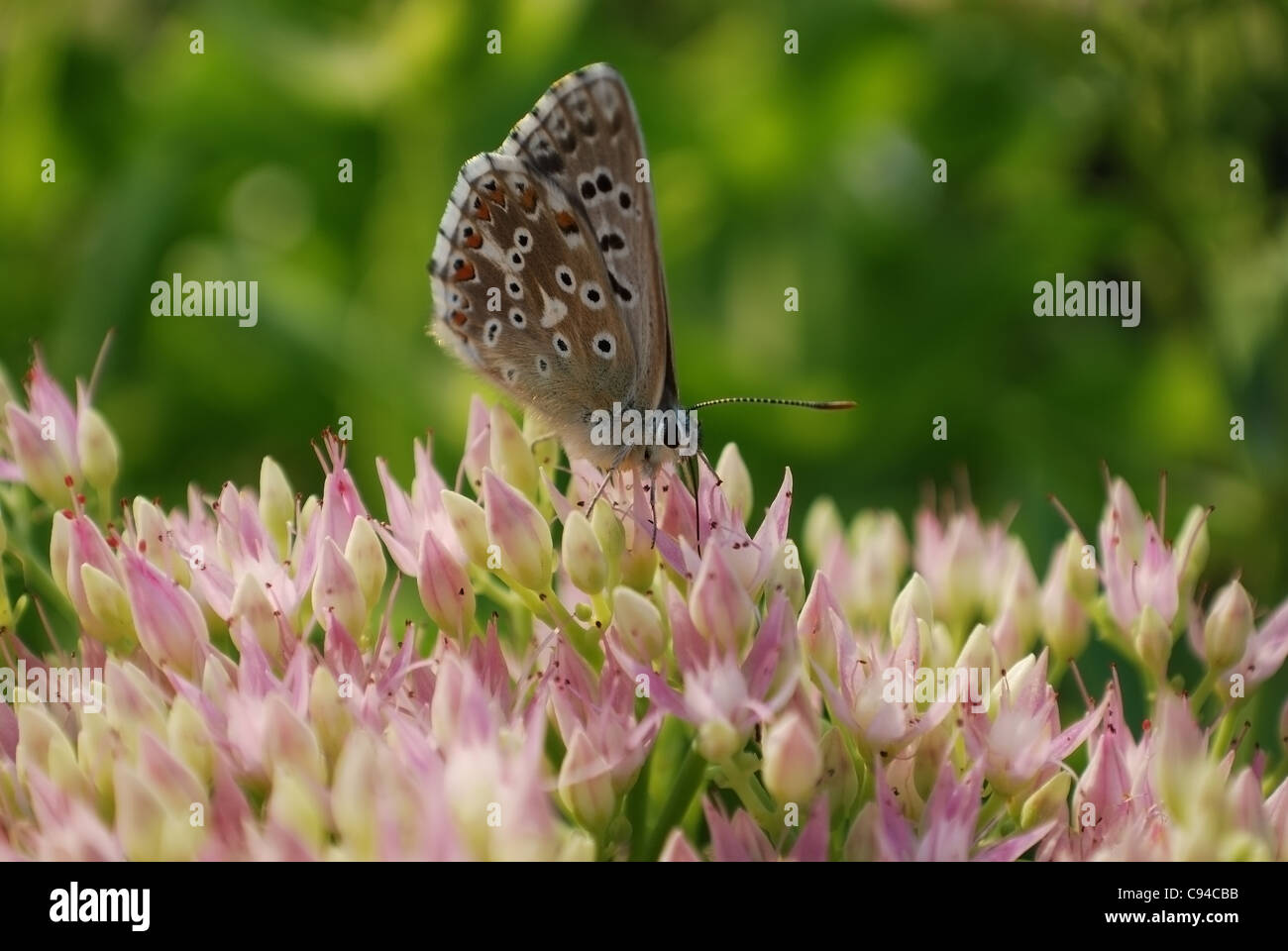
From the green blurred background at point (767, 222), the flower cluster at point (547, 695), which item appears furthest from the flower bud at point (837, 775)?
the green blurred background at point (767, 222)

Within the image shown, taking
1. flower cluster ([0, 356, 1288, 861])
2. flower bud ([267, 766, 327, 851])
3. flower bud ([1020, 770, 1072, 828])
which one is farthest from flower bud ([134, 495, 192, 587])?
flower bud ([1020, 770, 1072, 828])

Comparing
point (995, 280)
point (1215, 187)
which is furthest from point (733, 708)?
point (995, 280)

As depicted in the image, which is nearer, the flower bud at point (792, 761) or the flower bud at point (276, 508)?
the flower bud at point (792, 761)

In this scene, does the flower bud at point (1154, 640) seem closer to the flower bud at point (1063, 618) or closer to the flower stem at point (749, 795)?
the flower bud at point (1063, 618)

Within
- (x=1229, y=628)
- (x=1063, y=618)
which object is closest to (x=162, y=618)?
(x=1063, y=618)

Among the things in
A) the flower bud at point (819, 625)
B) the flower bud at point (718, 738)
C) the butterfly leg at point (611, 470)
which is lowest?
the flower bud at point (718, 738)

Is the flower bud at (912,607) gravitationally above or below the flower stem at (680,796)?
above
